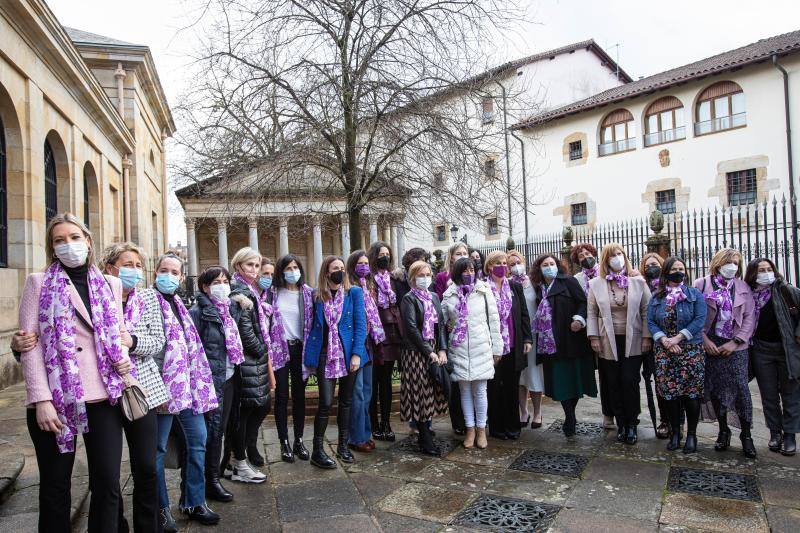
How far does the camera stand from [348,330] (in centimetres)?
514

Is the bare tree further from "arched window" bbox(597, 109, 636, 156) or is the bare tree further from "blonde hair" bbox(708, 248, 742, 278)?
"arched window" bbox(597, 109, 636, 156)

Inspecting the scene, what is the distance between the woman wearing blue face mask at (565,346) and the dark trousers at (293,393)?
2.58 meters

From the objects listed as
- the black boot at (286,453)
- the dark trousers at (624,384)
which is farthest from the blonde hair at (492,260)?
the black boot at (286,453)

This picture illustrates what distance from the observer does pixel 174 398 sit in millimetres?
3479

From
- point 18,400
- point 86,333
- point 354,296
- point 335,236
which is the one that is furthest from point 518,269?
point 335,236

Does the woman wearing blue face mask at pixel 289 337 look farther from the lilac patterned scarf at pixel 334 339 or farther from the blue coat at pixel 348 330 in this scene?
the lilac patterned scarf at pixel 334 339

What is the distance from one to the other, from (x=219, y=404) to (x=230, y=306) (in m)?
0.75

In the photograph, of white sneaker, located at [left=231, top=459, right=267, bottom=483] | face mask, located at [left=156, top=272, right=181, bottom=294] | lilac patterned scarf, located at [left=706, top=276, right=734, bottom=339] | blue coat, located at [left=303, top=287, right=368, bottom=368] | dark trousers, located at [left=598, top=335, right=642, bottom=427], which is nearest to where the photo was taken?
face mask, located at [left=156, top=272, right=181, bottom=294]

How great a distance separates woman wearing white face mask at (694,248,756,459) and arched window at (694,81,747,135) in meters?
20.7

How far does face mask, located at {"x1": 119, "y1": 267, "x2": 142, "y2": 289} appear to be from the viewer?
3410 mm

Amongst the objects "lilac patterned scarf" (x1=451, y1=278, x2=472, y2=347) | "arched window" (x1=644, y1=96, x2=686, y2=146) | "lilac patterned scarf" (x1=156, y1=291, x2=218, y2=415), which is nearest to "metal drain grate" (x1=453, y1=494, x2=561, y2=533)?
"lilac patterned scarf" (x1=451, y1=278, x2=472, y2=347)

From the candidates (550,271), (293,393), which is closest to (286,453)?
(293,393)

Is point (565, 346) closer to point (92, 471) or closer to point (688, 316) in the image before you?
point (688, 316)

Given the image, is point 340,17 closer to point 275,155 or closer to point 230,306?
point 275,155
